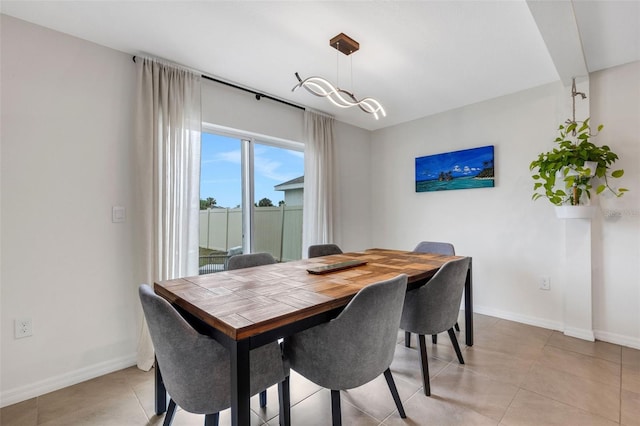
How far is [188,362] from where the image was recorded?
1.11 meters

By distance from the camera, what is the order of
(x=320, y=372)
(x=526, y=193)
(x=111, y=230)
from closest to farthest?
(x=320, y=372) → (x=111, y=230) → (x=526, y=193)

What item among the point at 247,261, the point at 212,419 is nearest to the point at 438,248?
the point at 247,261

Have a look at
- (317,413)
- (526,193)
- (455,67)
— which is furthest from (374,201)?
(317,413)

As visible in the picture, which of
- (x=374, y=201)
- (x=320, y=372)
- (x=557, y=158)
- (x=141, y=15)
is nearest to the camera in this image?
(x=320, y=372)

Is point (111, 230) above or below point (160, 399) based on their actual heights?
above

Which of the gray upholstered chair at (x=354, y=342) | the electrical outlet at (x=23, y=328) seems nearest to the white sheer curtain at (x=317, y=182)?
the gray upholstered chair at (x=354, y=342)

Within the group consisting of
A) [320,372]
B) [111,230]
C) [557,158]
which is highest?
[557,158]

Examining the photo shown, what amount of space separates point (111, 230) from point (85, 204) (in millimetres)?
247

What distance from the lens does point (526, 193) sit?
2988 mm

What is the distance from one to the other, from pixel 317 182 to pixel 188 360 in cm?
268

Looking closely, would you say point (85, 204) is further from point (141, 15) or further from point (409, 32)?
point (409, 32)

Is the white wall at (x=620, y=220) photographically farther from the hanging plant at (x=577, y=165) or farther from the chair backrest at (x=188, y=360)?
the chair backrest at (x=188, y=360)

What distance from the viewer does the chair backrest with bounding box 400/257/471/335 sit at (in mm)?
1809

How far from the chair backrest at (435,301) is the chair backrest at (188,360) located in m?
1.22
